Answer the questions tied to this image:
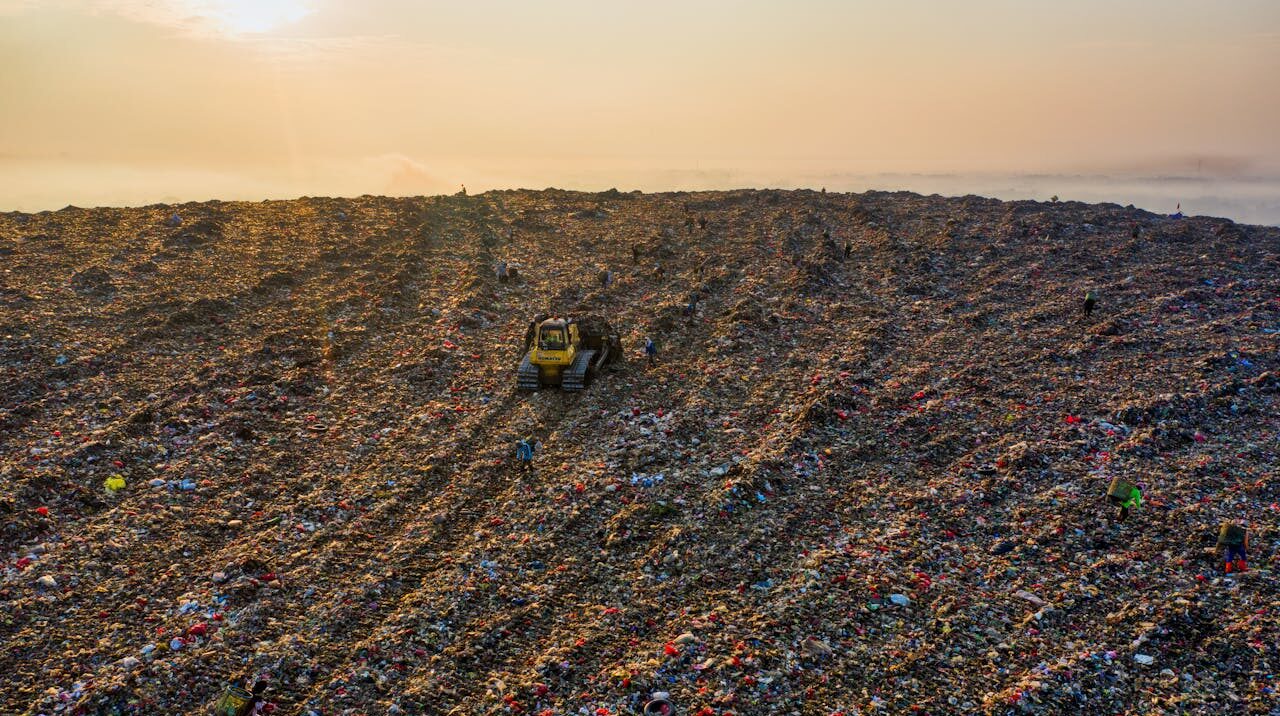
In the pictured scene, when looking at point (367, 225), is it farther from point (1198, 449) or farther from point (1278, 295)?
point (1278, 295)

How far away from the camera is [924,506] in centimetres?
1169

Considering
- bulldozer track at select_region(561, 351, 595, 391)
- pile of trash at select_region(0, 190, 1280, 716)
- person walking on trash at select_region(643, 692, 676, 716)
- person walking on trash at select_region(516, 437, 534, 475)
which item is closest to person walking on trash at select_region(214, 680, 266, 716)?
pile of trash at select_region(0, 190, 1280, 716)

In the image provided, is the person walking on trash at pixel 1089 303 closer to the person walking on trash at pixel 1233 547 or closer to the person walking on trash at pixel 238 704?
the person walking on trash at pixel 1233 547

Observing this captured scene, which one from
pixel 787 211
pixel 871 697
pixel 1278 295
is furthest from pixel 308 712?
pixel 787 211

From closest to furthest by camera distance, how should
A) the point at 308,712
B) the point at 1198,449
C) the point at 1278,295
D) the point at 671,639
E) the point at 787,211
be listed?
the point at 308,712
the point at 671,639
the point at 1198,449
the point at 1278,295
the point at 787,211

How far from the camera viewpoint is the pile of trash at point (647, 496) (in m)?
8.45

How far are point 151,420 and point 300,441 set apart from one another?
3.14 m

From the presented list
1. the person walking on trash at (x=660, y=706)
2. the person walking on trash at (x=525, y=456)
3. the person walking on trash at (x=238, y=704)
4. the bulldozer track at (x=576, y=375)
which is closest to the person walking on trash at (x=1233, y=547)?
the person walking on trash at (x=660, y=706)

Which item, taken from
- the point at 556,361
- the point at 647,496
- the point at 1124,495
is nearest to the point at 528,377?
the point at 556,361

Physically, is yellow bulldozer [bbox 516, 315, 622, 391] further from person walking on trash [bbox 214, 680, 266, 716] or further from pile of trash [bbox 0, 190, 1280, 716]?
person walking on trash [bbox 214, 680, 266, 716]

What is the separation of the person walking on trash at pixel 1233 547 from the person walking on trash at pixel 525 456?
10.7 meters

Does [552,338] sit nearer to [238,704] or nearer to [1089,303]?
[238,704]

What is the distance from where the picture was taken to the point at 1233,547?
980cm

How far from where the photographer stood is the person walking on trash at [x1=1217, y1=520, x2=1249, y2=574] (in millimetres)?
9742
